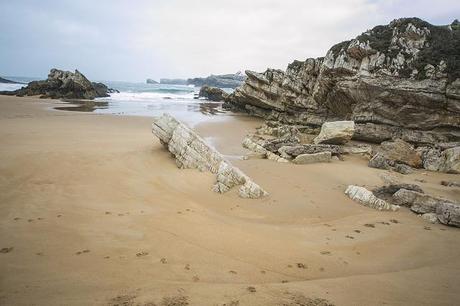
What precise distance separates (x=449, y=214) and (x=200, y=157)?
7.47 m

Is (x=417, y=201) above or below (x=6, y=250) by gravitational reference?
above

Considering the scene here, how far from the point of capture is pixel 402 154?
14.2 m

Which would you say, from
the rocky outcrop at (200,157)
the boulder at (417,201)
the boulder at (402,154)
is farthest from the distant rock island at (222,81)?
the boulder at (417,201)

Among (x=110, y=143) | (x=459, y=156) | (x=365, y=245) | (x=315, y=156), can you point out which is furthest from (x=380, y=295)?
(x=110, y=143)

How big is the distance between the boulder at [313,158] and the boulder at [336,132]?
7.71 ft

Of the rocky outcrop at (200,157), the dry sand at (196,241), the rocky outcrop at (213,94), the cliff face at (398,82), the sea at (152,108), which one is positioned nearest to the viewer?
the dry sand at (196,241)

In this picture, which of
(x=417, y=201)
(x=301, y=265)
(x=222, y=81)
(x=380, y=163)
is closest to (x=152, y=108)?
(x=380, y=163)

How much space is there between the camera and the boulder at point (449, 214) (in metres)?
7.36

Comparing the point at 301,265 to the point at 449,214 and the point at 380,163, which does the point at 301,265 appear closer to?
the point at 449,214

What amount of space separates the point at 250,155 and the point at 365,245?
8.71 m

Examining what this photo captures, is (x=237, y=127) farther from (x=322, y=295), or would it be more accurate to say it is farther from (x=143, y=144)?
(x=322, y=295)

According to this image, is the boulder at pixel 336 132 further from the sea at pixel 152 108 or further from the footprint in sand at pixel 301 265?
the sea at pixel 152 108

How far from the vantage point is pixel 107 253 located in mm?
5219

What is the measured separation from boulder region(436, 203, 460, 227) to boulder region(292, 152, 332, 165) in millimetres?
5913
